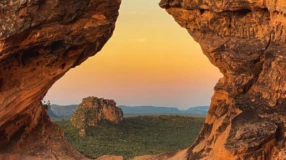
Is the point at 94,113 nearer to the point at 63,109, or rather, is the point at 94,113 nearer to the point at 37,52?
the point at 37,52

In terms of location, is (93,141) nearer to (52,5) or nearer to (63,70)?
(63,70)

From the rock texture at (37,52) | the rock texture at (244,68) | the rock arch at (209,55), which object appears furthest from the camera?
the rock texture at (37,52)

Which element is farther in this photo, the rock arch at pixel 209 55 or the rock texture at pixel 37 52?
the rock texture at pixel 37 52

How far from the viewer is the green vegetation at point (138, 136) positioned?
1640 inches

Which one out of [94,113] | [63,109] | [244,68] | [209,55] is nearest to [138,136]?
[94,113]

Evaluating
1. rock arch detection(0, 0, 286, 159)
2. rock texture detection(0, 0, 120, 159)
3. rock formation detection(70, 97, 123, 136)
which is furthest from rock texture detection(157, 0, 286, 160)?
rock formation detection(70, 97, 123, 136)

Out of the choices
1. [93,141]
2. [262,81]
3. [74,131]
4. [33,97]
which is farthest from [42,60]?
[74,131]

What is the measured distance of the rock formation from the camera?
52.3 metres

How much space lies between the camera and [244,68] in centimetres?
1716

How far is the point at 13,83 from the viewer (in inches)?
738

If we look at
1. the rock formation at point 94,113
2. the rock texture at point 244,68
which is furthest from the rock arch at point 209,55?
the rock formation at point 94,113

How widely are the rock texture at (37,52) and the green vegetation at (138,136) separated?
705 inches

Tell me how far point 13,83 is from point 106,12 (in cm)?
428

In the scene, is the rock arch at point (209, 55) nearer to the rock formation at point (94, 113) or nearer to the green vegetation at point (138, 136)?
the green vegetation at point (138, 136)
